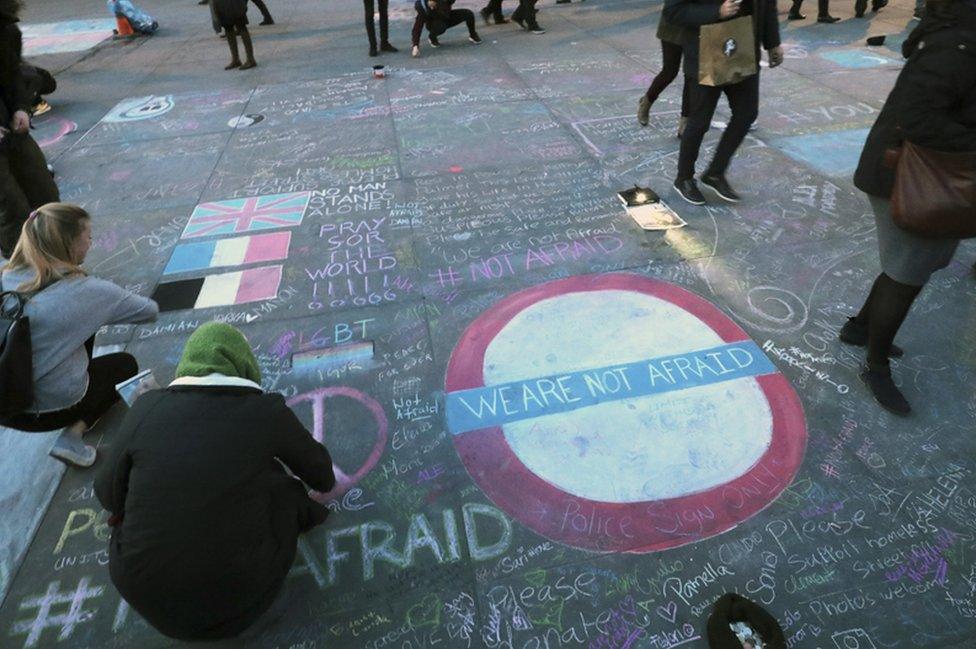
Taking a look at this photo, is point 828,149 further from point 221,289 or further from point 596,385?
point 221,289

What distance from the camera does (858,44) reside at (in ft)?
27.9

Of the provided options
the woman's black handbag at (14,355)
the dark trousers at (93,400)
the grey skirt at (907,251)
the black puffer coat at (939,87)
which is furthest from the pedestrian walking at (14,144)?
the grey skirt at (907,251)

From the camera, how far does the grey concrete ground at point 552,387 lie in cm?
221

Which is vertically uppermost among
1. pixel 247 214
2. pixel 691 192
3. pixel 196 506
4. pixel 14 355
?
pixel 14 355

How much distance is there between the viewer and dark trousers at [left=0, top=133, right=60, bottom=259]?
380 centimetres

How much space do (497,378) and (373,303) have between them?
1146mm

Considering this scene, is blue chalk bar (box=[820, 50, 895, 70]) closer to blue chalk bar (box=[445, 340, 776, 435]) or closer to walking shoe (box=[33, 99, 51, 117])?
blue chalk bar (box=[445, 340, 776, 435])

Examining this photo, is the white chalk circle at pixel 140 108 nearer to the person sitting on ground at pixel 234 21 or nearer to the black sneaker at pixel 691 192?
the person sitting on ground at pixel 234 21

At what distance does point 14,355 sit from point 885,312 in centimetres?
405

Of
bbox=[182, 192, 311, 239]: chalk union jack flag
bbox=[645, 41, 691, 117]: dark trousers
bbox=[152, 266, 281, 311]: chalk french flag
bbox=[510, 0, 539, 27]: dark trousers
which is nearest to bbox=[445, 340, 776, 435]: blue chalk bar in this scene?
bbox=[152, 266, 281, 311]: chalk french flag

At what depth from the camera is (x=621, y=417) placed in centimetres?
289

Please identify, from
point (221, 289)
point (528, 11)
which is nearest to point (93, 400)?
point (221, 289)

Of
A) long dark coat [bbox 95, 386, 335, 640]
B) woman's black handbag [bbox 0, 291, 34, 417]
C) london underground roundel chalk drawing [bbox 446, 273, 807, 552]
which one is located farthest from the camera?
london underground roundel chalk drawing [bbox 446, 273, 807, 552]

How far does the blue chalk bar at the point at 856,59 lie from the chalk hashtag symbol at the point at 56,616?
967 cm
